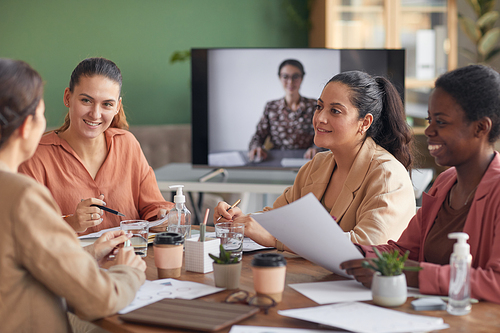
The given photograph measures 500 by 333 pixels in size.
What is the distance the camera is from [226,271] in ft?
3.84

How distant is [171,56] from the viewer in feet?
15.4

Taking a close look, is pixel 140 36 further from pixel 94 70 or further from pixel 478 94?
pixel 478 94

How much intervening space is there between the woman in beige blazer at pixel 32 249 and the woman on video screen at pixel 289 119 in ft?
8.44

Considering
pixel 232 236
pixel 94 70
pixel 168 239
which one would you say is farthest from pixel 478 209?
pixel 94 70

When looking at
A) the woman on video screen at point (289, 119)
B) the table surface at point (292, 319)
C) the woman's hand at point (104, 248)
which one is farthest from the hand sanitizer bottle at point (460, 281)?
the woman on video screen at point (289, 119)

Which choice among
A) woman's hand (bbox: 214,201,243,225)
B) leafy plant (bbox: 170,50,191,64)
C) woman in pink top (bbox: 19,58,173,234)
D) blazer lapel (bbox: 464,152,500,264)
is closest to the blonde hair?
woman in pink top (bbox: 19,58,173,234)

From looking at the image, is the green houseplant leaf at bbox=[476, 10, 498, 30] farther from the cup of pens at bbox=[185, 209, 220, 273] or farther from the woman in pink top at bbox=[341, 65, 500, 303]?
the cup of pens at bbox=[185, 209, 220, 273]

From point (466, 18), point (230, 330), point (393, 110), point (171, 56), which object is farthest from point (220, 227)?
point (466, 18)

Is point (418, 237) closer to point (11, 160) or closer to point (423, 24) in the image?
point (11, 160)

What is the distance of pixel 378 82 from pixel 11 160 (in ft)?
4.45

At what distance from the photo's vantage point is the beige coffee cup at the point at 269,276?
3.55 ft

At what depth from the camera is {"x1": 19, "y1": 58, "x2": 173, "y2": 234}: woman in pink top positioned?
194 cm

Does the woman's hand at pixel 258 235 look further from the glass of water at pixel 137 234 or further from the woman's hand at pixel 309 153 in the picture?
the woman's hand at pixel 309 153

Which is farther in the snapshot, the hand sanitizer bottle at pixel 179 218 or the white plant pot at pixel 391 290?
the hand sanitizer bottle at pixel 179 218
